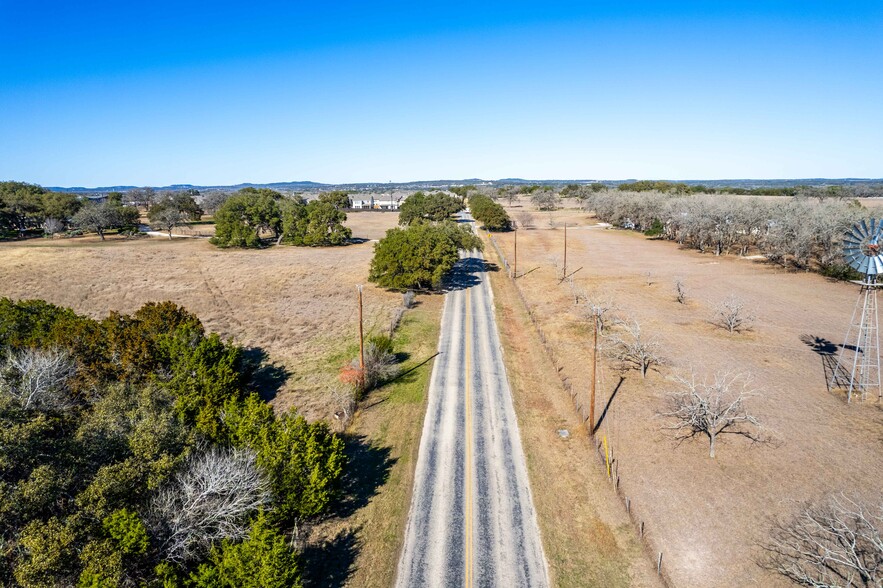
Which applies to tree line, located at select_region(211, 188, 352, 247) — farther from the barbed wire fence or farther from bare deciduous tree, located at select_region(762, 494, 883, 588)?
bare deciduous tree, located at select_region(762, 494, 883, 588)

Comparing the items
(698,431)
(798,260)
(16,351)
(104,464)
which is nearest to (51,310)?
(16,351)

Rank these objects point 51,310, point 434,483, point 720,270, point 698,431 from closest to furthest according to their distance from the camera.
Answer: point 434,483 < point 698,431 < point 51,310 < point 720,270

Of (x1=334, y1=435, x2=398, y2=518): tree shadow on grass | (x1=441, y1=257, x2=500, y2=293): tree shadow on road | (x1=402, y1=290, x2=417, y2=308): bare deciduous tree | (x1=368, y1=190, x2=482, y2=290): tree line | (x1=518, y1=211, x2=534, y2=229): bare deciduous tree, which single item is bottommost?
(x1=334, y1=435, x2=398, y2=518): tree shadow on grass

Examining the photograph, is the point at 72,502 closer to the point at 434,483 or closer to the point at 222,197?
the point at 434,483

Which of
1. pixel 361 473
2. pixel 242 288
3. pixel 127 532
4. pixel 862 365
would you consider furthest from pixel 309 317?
pixel 862 365

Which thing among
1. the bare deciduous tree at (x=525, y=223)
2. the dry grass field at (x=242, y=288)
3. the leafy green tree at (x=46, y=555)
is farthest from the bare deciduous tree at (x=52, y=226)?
the leafy green tree at (x=46, y=555)

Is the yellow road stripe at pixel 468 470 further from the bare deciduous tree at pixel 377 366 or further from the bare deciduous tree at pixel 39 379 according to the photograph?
the bare deciduous tree at pixel 39 379

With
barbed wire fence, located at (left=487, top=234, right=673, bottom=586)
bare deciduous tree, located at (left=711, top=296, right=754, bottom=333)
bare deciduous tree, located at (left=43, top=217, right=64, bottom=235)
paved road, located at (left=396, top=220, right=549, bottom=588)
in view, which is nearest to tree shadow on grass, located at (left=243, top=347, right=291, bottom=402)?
paved road, located at (left=396, top=220, right=549, bottom=588)
